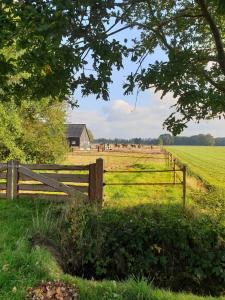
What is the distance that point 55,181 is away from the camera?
12.4m

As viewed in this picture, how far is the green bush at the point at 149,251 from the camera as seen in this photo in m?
7.46

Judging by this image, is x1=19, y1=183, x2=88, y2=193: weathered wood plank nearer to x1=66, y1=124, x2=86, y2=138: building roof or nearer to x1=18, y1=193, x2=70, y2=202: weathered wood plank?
x1=18, y1=193, x2=70, y2=202: weathered wood plank

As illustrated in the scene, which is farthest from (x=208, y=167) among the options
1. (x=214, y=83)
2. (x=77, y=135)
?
(x=77, y=135)

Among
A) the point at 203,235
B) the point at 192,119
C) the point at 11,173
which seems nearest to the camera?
the point at 203,235

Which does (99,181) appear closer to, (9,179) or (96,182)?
(96,182)

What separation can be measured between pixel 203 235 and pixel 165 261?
922 millimetres

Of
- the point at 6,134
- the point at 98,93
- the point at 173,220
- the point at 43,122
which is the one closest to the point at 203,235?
the point at 173,220

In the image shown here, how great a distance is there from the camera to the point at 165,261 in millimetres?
7543

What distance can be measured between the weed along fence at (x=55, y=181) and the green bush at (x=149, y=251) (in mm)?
3587

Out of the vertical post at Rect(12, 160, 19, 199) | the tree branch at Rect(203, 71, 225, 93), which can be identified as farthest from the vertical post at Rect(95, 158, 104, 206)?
the tree branch at Rect(203, 71, 225, 93)

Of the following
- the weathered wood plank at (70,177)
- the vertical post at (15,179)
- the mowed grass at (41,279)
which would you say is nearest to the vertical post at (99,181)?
the weathered wood plank at (70,177)

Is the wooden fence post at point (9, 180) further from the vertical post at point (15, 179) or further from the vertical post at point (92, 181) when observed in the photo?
the vertical post at point (92, 181)

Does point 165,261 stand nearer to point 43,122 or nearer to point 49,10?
point 49,10

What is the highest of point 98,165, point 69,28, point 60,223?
point 69,28
